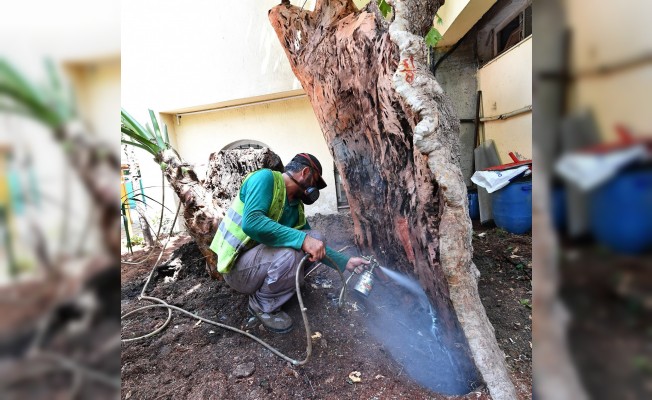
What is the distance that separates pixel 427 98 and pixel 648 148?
147cm

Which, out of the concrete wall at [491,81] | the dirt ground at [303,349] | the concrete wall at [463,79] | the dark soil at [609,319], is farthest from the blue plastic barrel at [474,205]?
the dark soil at [609,319]

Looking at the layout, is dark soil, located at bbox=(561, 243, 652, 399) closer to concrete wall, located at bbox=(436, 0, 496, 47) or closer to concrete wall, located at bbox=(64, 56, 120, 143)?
concrete wall, located at bbox=(64, 56, 120, 143)

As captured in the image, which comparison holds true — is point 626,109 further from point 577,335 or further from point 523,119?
point 523,119

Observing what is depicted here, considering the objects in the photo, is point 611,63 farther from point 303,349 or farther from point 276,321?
point 276,321

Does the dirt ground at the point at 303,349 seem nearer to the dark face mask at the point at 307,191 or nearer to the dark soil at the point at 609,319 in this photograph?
the dark face mask at the point at 307,191

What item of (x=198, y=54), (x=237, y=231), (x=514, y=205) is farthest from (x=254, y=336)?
(x=198, y=54)

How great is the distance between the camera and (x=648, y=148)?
25 cm

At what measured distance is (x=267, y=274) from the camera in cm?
246

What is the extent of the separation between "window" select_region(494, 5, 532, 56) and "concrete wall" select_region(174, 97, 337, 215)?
313 cm

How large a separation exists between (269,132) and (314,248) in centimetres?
379

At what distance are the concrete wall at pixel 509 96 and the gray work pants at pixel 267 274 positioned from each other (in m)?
3.59

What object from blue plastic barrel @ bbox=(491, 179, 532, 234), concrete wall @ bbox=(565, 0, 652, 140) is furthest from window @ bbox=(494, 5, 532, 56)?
concrete wall @ bbox=(565, 0, 652, 140)

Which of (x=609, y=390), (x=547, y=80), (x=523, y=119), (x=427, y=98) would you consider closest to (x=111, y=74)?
(x=547, y=80)

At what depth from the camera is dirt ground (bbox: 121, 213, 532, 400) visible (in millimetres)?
1707
